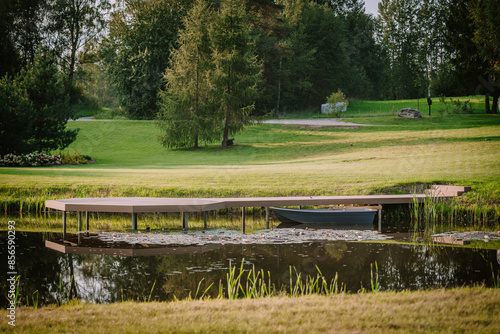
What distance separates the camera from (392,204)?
15.0 meters

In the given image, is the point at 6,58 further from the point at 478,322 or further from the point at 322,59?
the point at 478,322

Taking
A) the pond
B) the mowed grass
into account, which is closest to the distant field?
the mowed grass

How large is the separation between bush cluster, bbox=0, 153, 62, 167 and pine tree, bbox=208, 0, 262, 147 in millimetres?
11048

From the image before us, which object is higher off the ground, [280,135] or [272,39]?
[272,39]

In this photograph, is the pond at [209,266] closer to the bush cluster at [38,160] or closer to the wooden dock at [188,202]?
the wooden dock at [188,202]

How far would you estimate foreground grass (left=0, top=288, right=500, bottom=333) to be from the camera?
186 inches

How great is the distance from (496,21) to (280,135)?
1555 centimetres

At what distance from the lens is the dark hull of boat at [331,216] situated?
1334 cm

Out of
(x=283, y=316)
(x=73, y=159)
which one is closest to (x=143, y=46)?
(x=73, y=159)

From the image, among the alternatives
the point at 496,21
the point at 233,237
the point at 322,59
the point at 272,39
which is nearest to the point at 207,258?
the point at 233,237

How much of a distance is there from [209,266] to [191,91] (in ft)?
82.3

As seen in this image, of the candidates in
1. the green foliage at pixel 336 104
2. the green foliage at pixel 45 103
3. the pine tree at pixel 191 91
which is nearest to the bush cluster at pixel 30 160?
the green foliage at pixel 45 103

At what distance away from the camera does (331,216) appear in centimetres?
Answer: 1338

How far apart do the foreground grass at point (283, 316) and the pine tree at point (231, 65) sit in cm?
2721
